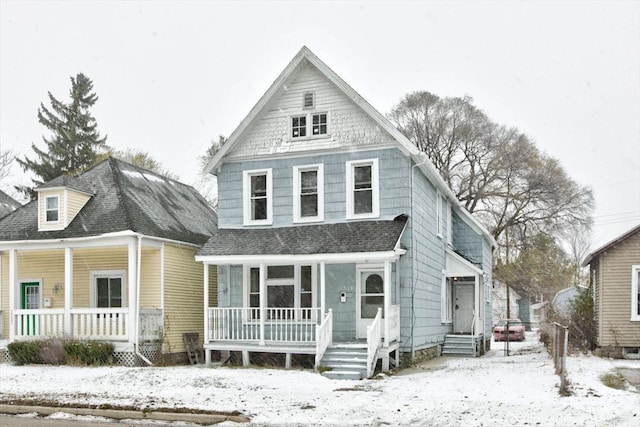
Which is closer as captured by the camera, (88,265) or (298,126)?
(298,126)

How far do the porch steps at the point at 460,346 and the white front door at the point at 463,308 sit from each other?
2350 millimetres

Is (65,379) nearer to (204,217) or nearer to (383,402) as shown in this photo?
(383,402)

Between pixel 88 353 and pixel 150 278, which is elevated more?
pixel 150 278

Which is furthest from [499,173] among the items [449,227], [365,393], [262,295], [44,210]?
[365,393]

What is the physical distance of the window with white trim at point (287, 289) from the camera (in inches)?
787

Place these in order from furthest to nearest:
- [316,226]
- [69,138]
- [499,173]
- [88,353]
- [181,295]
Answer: [69,138], [499,173], [181,295], [316,226], [88,353]

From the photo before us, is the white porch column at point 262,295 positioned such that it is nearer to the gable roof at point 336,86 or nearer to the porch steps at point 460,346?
the gable roof at point 336,86

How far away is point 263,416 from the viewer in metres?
11.4

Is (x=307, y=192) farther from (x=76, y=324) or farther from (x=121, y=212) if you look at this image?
(x=76, y=324)

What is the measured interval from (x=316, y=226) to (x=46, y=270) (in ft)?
31.7

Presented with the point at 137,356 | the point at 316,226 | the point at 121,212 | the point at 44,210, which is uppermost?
the point at 44,210

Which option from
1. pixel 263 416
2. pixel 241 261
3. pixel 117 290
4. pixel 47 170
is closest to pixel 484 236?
pixel 241 261

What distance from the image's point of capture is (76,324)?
66.1 ft

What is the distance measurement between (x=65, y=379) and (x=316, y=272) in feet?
23.5
